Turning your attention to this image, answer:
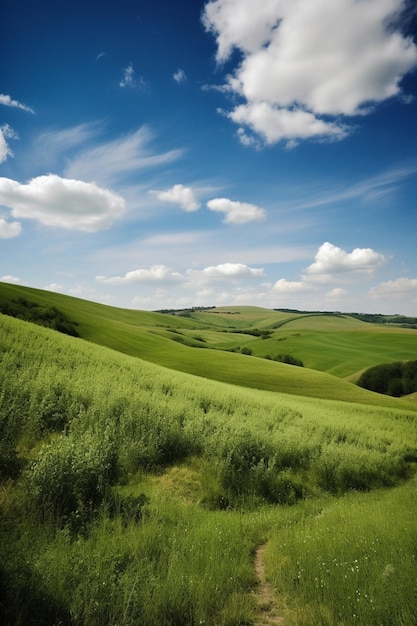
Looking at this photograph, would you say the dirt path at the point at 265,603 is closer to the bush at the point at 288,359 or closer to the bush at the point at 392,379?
the bush at the point at 392,379

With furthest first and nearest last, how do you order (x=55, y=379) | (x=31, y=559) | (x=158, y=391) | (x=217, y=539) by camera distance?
(x=158, y=391) < (x=55, y=379) < (x=217, y=539) < (x=31, y=559)

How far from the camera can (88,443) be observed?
795 cm

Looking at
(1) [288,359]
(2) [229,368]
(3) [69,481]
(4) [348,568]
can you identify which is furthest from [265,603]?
(1) [288,359]

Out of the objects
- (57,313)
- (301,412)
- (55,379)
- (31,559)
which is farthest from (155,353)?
(31,559)

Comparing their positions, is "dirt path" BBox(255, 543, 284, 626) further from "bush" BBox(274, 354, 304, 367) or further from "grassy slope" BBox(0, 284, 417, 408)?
"bush" BBox(274, 354, 304, 367)

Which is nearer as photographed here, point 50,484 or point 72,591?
point 72,591

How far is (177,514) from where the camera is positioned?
6.79 meters

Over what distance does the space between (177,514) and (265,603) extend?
2485mm

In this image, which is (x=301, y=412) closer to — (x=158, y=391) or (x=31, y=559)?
(x=158, y=391)

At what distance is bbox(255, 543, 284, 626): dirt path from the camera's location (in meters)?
4.43

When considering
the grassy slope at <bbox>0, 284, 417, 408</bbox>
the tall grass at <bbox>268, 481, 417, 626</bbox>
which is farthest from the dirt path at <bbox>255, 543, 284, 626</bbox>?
the grassy slope at <bbox>0, 284, 417, 408</bbox>

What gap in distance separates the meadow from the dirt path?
0.14 feet

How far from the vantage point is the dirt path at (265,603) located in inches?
174

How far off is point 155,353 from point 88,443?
41986 millimetres
